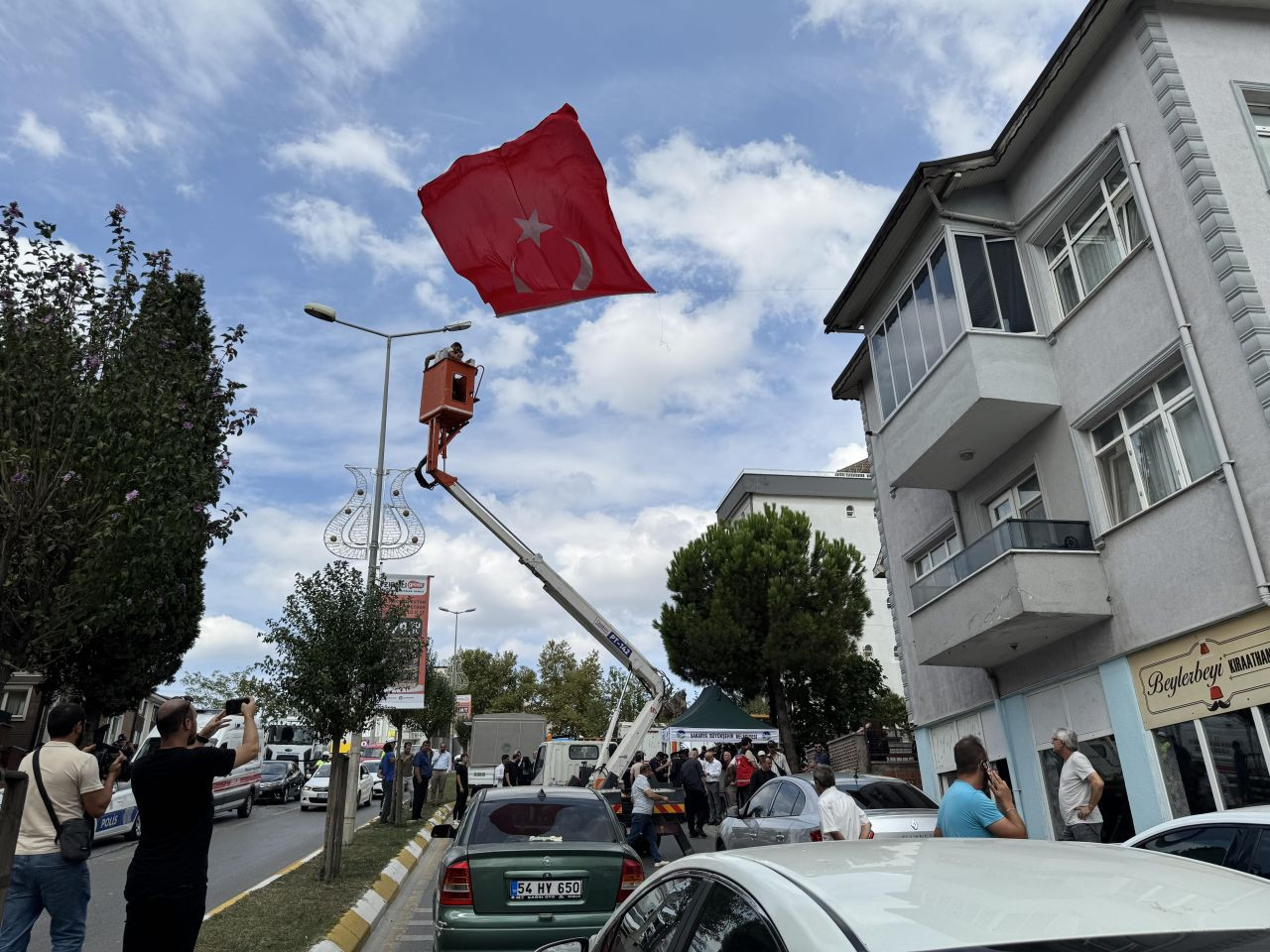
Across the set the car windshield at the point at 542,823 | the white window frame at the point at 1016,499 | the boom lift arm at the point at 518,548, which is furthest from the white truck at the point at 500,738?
the car windshield at the point at 542,823

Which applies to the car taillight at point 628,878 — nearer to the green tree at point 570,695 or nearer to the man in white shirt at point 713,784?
the man in white shirt at point 713,784

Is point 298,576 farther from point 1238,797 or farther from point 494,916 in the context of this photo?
point 1238,797

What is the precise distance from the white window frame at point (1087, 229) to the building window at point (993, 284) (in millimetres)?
471

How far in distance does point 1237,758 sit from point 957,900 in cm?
1057

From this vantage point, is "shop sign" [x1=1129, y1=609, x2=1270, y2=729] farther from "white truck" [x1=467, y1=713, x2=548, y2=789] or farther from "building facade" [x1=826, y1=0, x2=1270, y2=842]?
"white truck" [x1=467, y1=713, x2=548, y2=789]

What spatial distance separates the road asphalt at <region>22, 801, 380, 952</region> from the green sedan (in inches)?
141

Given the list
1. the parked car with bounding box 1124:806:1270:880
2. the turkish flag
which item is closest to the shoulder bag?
the parked car with bounding box 1124:806:1270:880

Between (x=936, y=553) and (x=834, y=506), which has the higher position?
(x=834, y=506)

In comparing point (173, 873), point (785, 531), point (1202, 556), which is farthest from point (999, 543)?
point (785, 531)

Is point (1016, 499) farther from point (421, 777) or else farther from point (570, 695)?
point (570, 695)

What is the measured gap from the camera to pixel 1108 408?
13000mm

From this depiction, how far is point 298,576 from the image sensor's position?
1433 cm

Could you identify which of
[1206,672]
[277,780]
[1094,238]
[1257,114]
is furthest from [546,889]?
[277,780]

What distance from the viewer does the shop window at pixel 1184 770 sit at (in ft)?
36.0
